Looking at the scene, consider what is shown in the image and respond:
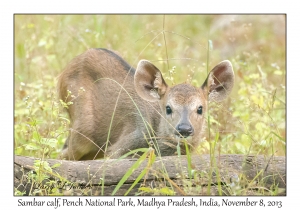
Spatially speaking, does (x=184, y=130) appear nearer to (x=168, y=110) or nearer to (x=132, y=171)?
(x=168, y=110)

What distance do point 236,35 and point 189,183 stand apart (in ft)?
27.4

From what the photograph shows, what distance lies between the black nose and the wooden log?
55 cm

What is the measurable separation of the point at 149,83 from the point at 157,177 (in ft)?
6.75

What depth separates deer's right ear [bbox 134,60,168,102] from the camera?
759 cm

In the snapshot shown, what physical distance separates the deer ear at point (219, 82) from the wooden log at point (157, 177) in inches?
60.7

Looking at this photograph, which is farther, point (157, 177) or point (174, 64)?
point (174, 64)

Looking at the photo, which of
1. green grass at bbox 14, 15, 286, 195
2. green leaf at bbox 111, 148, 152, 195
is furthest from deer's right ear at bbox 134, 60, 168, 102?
green leaf at bbox 111, 148, 152, 195

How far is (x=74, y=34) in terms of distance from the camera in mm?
11492

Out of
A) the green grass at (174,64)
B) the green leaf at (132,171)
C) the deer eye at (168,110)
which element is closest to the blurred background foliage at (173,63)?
the green grass at (174,64)

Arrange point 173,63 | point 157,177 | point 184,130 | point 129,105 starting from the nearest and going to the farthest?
point 157,177
point 184,130
point 129,105
point 173,63

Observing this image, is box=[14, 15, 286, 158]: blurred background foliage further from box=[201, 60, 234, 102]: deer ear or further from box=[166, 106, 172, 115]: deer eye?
box=[166, 106, 172, 115]: deer eye

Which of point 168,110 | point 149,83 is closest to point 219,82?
point 168,110

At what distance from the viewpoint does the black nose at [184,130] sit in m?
6.81

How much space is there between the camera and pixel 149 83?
7.71 metres
